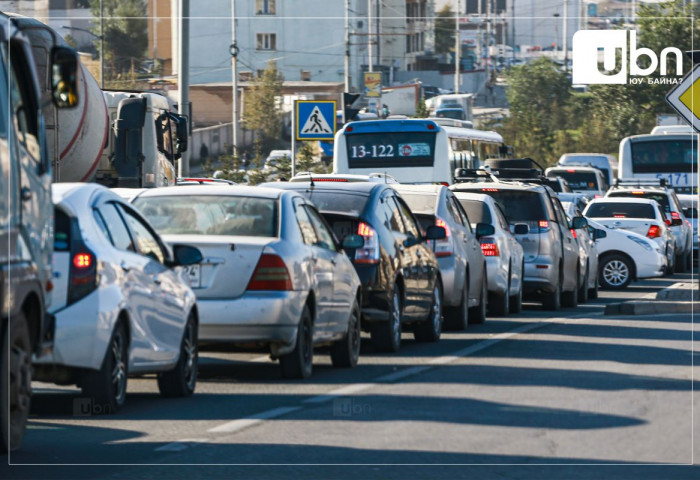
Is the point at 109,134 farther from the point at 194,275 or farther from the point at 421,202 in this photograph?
the point at 194,275

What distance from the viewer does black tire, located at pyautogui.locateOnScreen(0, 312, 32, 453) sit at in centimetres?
766

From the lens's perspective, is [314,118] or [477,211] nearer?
[477,211]

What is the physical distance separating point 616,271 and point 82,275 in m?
22.0

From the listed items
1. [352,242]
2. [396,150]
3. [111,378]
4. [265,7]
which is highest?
[265,7]

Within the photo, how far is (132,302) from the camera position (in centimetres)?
1025

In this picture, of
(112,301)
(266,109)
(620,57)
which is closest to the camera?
(112,301)

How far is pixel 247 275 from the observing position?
39.3 ft

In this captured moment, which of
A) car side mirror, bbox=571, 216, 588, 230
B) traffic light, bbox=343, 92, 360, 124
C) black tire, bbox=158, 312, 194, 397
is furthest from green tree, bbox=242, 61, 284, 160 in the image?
black tire, bbox=158, 312, 194, 397

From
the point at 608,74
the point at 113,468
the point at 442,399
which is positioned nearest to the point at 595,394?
the point at 442,399

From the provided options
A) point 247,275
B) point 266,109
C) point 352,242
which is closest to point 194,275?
point 247,275

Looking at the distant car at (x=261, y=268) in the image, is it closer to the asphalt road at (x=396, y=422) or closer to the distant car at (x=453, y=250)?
the asphalt road at (x=396, y=422)

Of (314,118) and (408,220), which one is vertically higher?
(314,118)

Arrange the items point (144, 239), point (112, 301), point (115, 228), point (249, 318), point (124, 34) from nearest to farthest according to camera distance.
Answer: point (112, 301) < point (115, 228) < point (144, 239) < point (249, 318) < point (124, 34)

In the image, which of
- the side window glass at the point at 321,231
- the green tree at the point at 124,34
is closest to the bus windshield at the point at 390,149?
the side window glass at the point at 321,231
